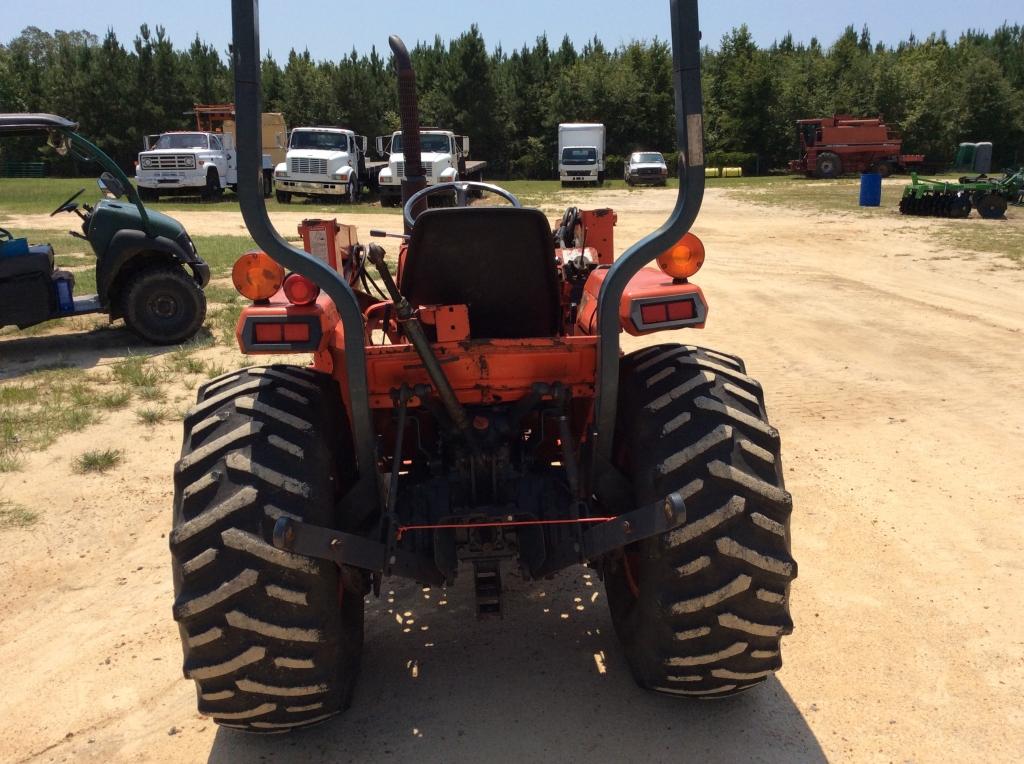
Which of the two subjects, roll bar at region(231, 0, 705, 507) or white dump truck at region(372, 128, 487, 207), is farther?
white dump truck at region(372, 128, 487, 207)

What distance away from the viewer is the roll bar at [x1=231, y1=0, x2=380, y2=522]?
7.02 feet

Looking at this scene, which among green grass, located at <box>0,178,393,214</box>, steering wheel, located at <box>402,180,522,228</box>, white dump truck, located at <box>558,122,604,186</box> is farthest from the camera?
white dump truck, located at <box>558,122,604,186</box>

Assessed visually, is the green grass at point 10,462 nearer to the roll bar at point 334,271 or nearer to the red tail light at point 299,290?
the red tail light at point 299,290

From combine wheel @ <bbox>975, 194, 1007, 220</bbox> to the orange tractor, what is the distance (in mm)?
19194

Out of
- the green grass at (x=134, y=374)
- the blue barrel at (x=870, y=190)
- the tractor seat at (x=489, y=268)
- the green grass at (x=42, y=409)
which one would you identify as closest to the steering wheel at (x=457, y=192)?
the tractor seat at (x=489, y=268)

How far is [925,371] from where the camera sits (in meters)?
7.32

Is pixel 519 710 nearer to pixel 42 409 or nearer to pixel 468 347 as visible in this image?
pixel 468 347

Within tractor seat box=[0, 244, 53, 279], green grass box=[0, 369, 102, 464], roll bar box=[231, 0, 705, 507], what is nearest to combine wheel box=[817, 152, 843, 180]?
tractor seat box=[0, 244, 53, 279]

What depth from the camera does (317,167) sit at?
81.5 ft

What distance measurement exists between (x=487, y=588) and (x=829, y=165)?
1474 inches

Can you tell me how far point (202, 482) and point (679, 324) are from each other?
1.63 m

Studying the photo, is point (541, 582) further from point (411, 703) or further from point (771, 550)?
point (771, 550)

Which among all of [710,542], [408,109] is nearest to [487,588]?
[710,542]

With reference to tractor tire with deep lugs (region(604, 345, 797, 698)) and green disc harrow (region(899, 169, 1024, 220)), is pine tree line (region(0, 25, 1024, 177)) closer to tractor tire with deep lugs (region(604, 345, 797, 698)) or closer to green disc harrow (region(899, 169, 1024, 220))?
green disc harrow (region(899, 169, 1024, 220))
